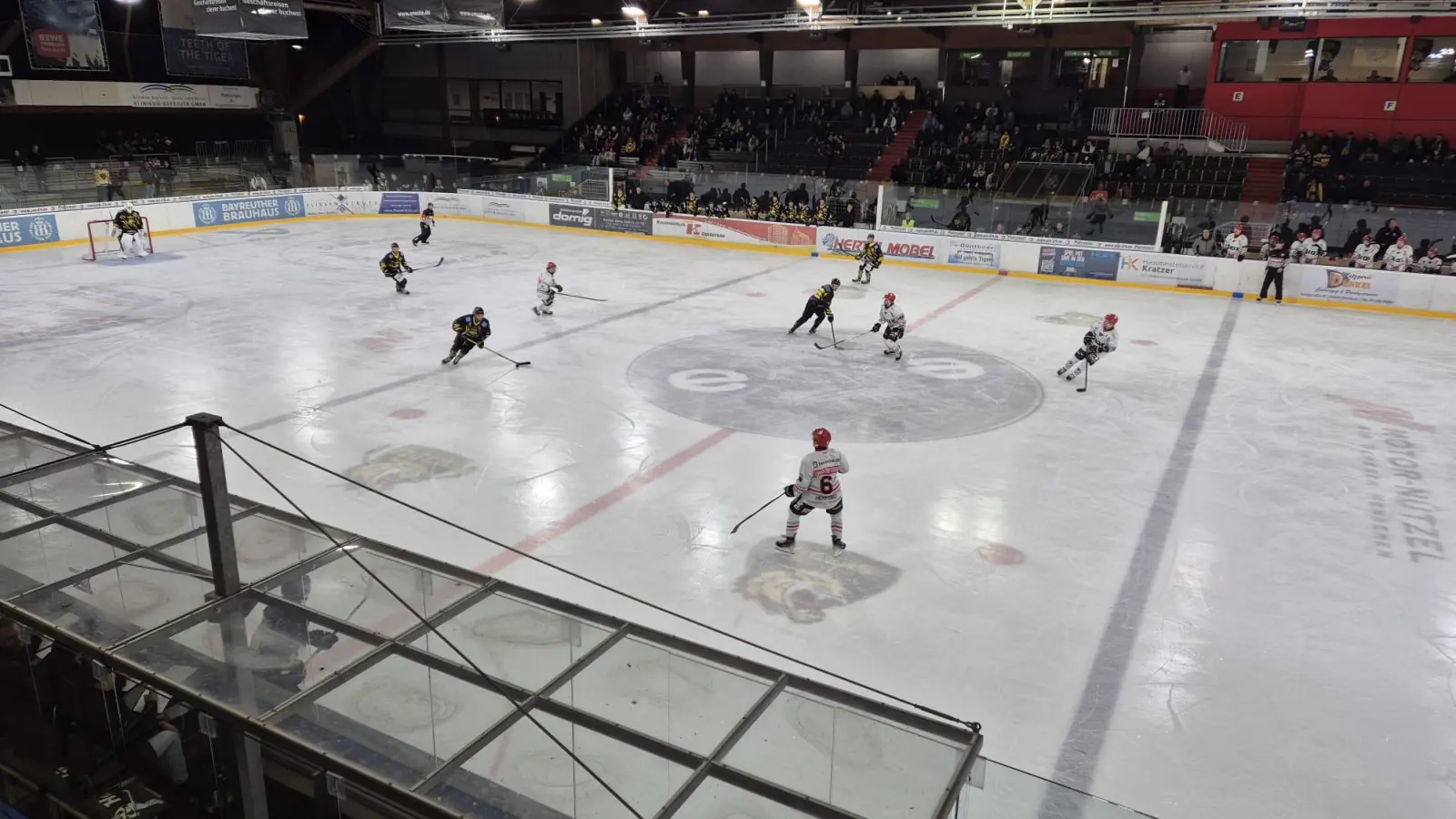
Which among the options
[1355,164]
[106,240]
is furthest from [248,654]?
[1355,164]

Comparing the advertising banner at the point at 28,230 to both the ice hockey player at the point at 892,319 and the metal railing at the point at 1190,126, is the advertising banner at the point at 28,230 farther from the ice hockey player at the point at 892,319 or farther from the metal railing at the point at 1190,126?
the metal railing at the point at 1190,126

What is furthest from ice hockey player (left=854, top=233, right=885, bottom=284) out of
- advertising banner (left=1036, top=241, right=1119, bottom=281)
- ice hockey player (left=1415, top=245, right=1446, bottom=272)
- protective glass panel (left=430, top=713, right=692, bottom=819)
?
protective glass panel (left=430, top=713, right=692, bottom=819)

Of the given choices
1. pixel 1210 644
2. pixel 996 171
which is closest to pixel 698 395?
pixel 1210 644

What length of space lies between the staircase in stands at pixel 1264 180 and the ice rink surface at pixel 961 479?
30.3 ft

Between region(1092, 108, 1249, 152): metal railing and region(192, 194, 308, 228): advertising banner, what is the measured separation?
28.4 m

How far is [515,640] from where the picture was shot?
5000mm

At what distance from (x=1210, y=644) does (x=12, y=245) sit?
1175 inches

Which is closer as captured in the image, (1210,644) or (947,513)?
(1210,644)

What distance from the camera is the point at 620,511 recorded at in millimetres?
10070

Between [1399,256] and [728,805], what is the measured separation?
77.9 feet

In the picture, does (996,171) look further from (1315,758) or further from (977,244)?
(1315,758)

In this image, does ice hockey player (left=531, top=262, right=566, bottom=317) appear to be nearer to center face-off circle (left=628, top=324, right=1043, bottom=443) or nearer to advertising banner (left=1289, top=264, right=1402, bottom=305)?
center face-off circle (left=628, top=324, right=1043, bottom=443)

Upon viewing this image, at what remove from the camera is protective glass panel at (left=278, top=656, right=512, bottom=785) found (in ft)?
13.8

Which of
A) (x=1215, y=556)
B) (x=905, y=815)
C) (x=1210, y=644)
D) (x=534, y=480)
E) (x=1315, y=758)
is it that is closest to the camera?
(x=905, y=815)
